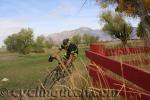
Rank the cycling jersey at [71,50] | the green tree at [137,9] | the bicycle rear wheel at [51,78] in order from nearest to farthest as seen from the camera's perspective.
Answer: the bicycle rear wheel at [51,78]
the cycling jersey at [71,50]
the green tree at [137,9]

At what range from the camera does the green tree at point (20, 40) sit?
137 metres

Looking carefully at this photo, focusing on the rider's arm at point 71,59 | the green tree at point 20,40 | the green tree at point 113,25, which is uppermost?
the green tree at point 113,25

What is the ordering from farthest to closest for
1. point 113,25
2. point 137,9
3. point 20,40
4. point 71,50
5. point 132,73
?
point 20,40, point 113,25, point 137,9, point 71,50, point 132,73

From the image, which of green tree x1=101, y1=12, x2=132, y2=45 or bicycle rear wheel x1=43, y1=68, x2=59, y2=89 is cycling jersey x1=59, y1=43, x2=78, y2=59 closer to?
bicycle rear wheel x1=43, y1=68, x2=59, y2=89

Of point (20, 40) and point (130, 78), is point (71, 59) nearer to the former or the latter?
point (130, 78)

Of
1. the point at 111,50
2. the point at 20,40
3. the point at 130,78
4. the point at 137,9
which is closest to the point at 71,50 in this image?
the point at 111,50

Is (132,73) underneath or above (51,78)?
above

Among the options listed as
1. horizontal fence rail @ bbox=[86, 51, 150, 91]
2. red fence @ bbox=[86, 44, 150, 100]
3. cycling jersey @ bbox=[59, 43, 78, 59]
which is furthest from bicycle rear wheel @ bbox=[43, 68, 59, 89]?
horizontal fence rail @ bbox=[86, 51, 150, 91]

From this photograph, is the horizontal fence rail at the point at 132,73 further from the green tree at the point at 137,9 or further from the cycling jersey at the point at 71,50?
the green tree at the point at 137,9

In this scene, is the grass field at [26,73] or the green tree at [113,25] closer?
the grass field at [26,73]

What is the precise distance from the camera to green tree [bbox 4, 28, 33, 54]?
13662 cm

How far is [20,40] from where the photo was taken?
14375cm

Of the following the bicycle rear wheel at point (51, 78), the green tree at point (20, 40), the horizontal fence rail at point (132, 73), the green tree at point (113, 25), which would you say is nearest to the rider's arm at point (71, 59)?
the bicycle rear wheel at point (51, 78)

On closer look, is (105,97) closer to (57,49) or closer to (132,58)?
(132,58)
